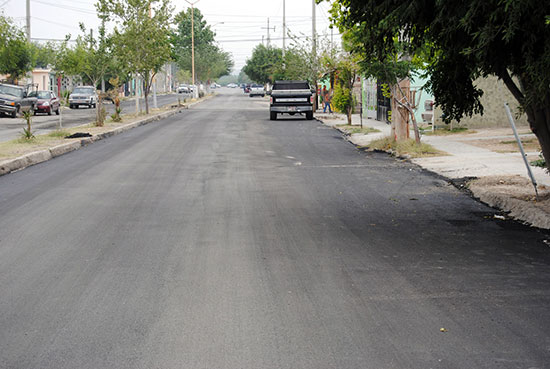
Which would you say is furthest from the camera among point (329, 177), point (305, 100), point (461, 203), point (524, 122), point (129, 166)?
point (305, 100)

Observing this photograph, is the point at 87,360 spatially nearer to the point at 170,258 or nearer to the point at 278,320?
the point at 278,320

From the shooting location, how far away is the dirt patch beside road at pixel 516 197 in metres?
9.36

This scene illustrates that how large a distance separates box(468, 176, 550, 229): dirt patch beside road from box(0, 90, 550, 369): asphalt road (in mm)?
328

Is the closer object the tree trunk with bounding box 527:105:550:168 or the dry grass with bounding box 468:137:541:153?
the tree trunk with bounding box 527:105:550:168

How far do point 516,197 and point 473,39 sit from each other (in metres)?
4.38

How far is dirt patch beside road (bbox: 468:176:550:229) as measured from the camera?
9359 millimetres

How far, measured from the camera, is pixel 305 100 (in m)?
38.0

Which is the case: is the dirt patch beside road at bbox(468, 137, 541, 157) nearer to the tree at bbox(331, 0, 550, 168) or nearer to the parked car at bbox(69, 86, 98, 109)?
the tree at bbox(331, 0, 550, 168)

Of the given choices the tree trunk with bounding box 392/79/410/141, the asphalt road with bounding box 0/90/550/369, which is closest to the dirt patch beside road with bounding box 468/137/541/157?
the tree trunk with bounding box 392/79/410/141

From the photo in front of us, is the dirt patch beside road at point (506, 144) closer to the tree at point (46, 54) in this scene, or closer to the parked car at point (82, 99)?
the parked car at point (82, 99)

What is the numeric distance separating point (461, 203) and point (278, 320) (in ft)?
20.8

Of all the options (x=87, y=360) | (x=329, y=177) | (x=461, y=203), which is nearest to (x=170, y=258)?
(x=87, y=360)

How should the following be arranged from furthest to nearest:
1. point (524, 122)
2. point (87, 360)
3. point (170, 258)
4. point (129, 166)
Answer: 1. point (524, 122)
2. point (129, 166)
3. point (170, 258)
4. point (87, 360)

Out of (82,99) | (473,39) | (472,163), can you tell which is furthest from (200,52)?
(473,39)
